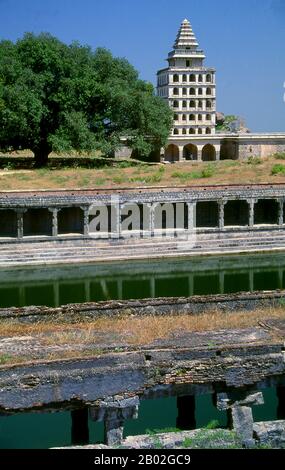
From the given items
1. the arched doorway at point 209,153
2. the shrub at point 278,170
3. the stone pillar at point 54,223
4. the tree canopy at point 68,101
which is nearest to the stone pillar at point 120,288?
the stone pillar at point 54,223

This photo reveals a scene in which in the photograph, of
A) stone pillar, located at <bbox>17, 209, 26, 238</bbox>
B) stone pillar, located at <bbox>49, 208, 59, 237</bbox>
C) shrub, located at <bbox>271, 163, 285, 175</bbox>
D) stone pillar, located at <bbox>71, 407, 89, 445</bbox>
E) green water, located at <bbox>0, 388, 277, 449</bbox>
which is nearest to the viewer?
stone pillar, located at <bbox>71, 407, 89, 445</bbox>

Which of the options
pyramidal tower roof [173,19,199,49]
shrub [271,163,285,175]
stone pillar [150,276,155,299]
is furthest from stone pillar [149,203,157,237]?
pyramidal tower roof [173,19,199,49]

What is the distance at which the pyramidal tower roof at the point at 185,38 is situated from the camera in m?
72.9

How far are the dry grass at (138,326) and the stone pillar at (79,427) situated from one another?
1.46 m

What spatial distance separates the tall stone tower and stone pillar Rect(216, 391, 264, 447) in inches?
2345

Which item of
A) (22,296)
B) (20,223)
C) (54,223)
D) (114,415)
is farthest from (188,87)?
(114,415)

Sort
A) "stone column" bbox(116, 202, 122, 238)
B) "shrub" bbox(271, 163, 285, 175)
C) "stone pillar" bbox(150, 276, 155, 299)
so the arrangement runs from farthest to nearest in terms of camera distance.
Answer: "shrub" bbox(271, 163, 285, 175)
"stone column" bbox(116, 202, 122, 238)
"stone pillar" bbox(150, 276, 155, 299)

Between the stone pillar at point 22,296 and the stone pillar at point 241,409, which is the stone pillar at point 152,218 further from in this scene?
the stone pillar at point 241,409

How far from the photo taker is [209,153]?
66312 millimetres

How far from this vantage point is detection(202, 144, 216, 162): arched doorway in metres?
65.4

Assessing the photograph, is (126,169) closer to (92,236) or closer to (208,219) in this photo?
(208,219)

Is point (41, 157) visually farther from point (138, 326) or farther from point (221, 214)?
point (138, 326)

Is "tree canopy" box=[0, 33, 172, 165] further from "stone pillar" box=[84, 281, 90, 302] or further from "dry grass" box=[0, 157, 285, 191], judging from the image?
"stone pillar" box=[84, 281, 90, 302]
